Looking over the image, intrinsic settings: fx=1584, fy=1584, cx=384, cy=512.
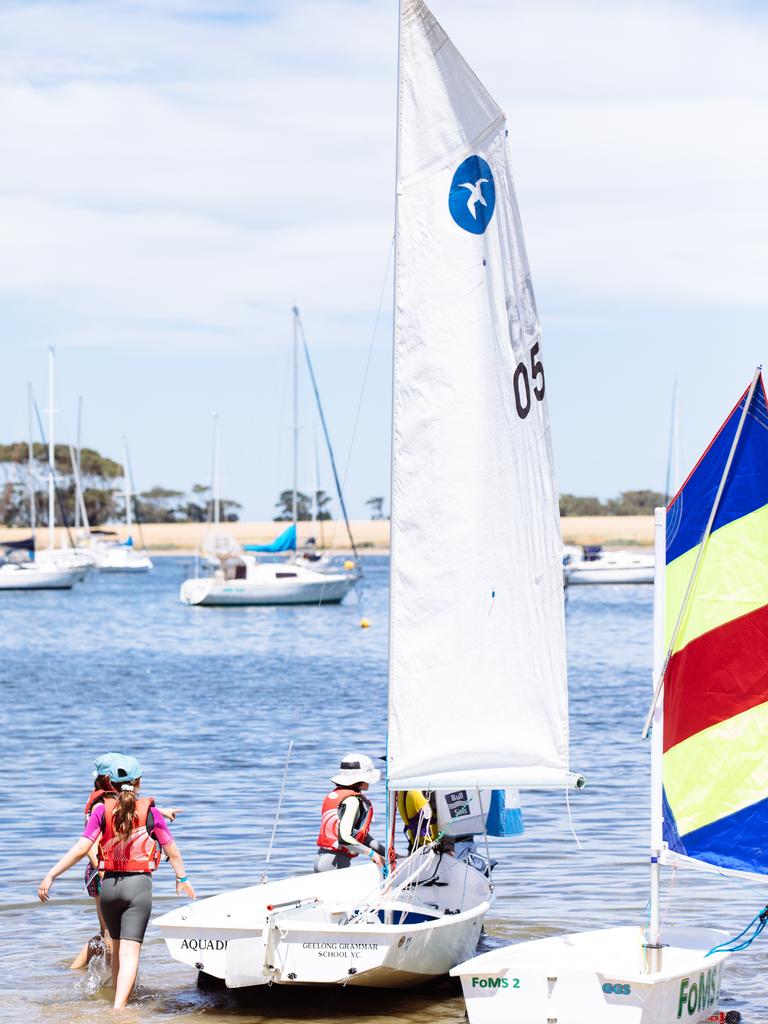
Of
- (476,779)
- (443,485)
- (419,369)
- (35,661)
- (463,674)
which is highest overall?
(419,369)

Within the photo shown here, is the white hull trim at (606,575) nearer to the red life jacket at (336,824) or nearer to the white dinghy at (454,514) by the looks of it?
the red life jacket at (336,824)

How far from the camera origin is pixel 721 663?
32.0 feet

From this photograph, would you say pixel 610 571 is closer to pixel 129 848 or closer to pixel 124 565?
pixel 124 565

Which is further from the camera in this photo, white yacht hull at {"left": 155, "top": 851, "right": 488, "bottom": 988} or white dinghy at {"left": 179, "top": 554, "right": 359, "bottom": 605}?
white dinghy at {"left": 179, "top": 554, "right": 359, "bottom": 605}

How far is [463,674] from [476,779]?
737mm

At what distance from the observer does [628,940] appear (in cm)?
1080

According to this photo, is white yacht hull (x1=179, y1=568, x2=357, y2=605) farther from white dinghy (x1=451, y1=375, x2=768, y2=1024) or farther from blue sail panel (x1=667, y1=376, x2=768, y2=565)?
blue sail panel (x1=667, y1=376, x2=768, y2=565)

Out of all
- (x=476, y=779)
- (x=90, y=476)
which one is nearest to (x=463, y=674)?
(x=476, y=779)

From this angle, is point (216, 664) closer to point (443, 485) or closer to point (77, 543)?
point (443, 485)

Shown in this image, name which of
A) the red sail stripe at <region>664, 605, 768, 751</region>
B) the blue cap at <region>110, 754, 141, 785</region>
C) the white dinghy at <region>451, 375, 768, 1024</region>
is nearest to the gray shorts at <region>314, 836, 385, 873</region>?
the blue cap at <region>110, 754, 141, 785</region>

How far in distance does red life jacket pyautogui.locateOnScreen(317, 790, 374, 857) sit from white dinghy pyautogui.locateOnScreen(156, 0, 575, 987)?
2.48ft

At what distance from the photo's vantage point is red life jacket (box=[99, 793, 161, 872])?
10430 millimetres

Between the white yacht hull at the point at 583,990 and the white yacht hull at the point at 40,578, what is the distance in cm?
8463

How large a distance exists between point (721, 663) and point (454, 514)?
226cm
